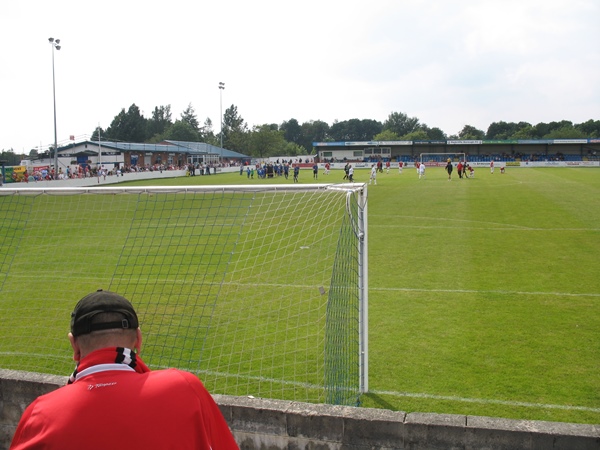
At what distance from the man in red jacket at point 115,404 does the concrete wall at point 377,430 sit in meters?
2.43

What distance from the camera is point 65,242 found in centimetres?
1723

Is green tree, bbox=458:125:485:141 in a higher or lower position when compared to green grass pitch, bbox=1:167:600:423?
higher

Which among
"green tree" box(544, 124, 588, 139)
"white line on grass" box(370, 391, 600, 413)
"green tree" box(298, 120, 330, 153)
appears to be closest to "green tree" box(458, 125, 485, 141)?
"green tree" box(544, 124, 588, 139)

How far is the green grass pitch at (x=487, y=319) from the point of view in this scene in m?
6.64

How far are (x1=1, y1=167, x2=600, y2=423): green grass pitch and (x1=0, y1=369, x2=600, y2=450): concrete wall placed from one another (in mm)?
2119

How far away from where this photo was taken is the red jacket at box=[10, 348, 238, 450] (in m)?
1.83

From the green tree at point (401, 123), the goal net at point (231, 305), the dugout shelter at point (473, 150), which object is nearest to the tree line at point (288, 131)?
the green tree at point (401, 123)

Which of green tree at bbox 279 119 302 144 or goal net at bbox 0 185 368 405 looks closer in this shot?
goal net at bbox 0 185 368 405

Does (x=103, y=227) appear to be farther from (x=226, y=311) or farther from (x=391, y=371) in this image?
(x=391, y=371)

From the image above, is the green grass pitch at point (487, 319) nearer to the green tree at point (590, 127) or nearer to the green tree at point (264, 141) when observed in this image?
the green tree at point (264, 141)

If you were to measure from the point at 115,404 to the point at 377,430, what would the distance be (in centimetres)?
289

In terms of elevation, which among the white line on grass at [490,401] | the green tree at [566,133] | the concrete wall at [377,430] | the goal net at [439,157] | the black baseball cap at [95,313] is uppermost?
the green tree at [566,133]

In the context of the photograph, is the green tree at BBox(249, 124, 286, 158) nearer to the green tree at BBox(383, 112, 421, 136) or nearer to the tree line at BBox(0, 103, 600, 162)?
the tree line at BBox(0, 103, 600, 162)

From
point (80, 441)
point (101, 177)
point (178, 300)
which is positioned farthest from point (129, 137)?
point (80, 441)
